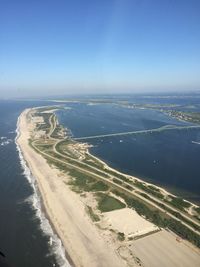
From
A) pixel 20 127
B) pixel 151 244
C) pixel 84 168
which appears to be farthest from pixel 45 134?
pixel 151 244

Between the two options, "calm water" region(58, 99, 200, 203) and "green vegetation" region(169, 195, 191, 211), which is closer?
"green vegetation" region(169, 195, 191, 211)

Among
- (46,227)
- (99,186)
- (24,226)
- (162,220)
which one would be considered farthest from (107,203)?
(24,226)

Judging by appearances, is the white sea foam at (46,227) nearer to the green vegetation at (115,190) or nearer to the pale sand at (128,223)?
the green vegetation at (115,190)

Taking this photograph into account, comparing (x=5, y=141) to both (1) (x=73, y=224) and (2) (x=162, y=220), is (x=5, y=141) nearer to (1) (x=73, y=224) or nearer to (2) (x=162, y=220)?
(1) (x=73, y=224)

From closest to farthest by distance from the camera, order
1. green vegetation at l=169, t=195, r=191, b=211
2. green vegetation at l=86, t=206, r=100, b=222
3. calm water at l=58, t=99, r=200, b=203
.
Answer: green vegetation at l=86, t=206, r=100, b=222, green vegetation at l=169, t=195, r=191, b=211, calm water at l=58, t=99, r=200, b=203

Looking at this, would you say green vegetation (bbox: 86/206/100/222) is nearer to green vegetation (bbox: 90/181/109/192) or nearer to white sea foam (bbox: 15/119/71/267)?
white sea foam (bbox: 15/119/71/267)

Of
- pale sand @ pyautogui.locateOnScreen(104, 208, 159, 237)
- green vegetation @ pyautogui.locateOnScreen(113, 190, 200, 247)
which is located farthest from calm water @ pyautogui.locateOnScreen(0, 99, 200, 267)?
green vegetation @ pyautogui.locateOnScreen(113, 190, 200, 247)

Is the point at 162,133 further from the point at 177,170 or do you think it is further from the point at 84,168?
the point at 84,168
